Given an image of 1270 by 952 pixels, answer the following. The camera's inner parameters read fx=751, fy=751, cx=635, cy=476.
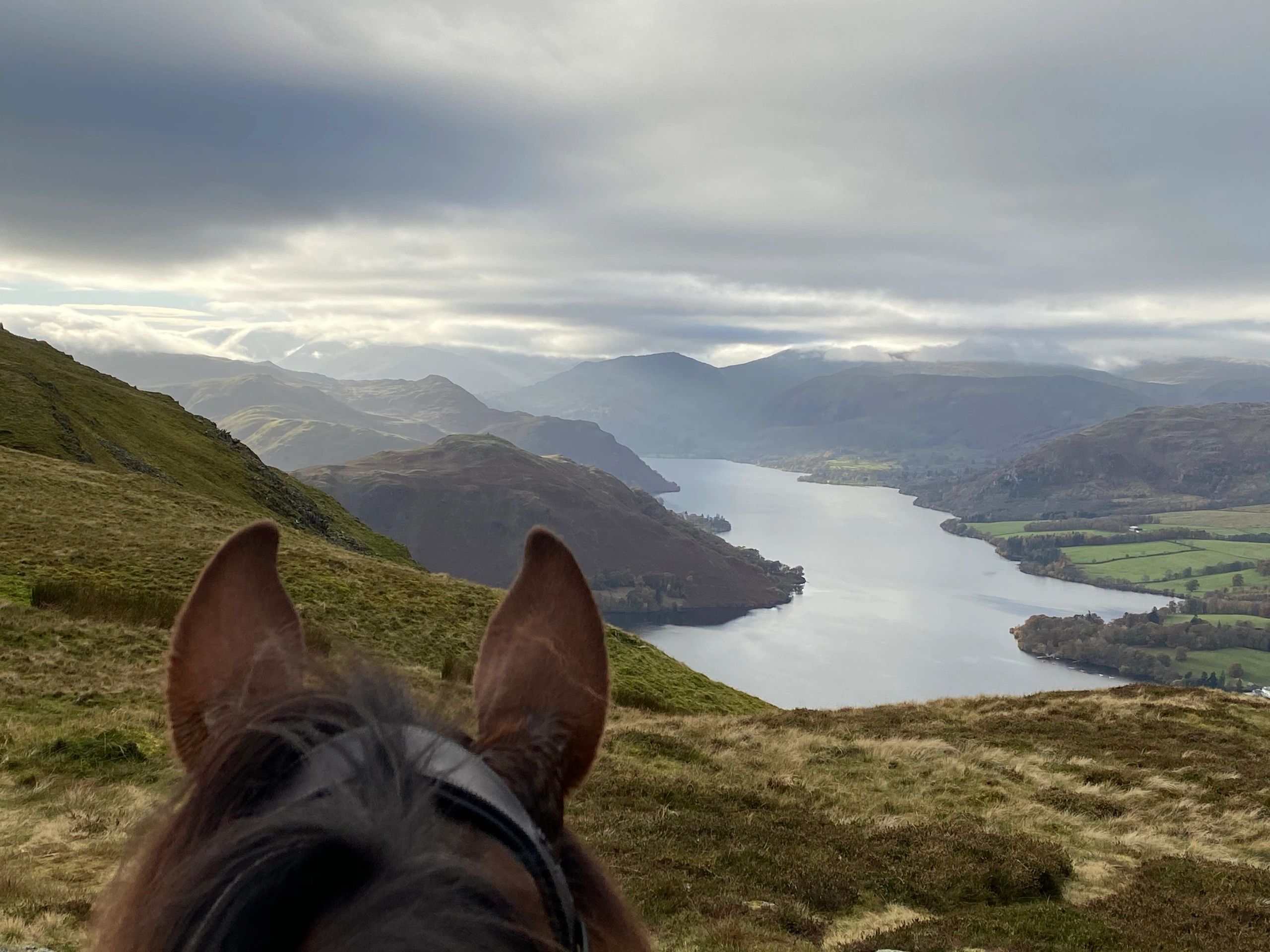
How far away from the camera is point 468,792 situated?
1131mm

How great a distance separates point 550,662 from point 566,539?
164019 mm

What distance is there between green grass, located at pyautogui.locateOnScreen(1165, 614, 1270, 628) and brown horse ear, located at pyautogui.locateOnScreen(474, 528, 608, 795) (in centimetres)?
14932

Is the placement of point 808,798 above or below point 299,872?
below

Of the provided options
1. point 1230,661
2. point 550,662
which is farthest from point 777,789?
point 1230,661

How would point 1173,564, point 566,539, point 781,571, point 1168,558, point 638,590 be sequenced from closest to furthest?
1. point 638,590
2. point 566,539
3. point 1173,564
4. point 1168,558
5. point 781,571

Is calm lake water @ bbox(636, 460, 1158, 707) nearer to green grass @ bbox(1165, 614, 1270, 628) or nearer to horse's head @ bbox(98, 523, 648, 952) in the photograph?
green grass @ bbox(1165, 614, 1270, 628)

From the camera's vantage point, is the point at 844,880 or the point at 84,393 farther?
the point at 84,393

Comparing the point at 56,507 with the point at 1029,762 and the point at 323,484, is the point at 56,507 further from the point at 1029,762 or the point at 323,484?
the point at 323,484

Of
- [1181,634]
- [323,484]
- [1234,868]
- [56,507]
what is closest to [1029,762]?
[1234,868]

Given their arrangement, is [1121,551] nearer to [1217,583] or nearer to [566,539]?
[1217,583]

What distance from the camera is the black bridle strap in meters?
1.09

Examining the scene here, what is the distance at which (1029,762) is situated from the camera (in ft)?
59.1

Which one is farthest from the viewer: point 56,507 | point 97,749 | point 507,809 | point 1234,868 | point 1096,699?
point 56,507

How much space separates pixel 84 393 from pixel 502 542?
120983 millimetres
